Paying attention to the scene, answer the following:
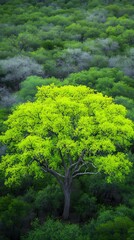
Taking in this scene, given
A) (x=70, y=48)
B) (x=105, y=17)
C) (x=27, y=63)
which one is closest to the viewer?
(x=27, y=63)

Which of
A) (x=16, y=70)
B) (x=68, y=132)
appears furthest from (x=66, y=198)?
(x=16, y=70)

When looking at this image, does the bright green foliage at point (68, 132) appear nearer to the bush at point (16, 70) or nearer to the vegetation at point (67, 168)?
the vegetation at point (67, 168)

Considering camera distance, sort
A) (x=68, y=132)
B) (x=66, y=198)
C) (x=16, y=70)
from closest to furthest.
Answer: (x=68, y=132)
(x=66, y=198)
(x=16, y=70)

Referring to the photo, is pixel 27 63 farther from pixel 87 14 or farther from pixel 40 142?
pixel 87 14

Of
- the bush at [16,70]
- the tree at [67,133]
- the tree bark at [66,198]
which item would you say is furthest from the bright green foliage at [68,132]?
the bush at [16,70]

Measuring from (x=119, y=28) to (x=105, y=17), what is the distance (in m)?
17.6

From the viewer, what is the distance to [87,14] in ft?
345

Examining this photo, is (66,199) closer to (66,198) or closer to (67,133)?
(66,198)

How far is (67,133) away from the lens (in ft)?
75.6

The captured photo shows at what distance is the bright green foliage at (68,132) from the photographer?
22.3 m

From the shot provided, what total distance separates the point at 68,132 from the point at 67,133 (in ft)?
0.47

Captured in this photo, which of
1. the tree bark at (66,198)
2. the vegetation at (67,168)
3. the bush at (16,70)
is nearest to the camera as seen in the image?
the vegetation at (67,168)

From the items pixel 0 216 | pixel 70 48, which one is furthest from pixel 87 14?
pixel 0 216

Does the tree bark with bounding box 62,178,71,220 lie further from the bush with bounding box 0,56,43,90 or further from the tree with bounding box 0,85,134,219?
the bush with bounding box 0,56,43,90
